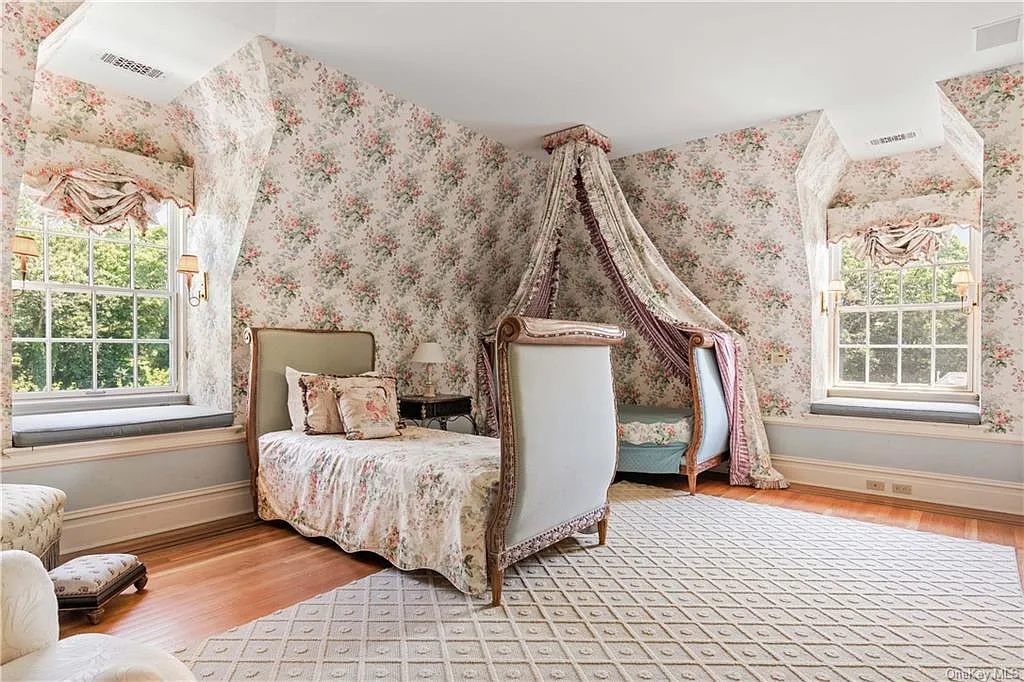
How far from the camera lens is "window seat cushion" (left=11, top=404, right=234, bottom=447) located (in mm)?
2932

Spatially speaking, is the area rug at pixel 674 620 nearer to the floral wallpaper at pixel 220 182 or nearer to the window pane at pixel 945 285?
the floral wallpaper at pixel 220 182

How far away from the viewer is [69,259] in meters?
3.68

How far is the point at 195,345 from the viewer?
4.08 meters

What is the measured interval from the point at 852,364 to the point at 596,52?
11.9ft

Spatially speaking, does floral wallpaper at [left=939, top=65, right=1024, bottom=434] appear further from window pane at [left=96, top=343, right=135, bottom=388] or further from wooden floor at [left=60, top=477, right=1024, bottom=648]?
window pane at [left=96, top=343, right=135, bottom=388]

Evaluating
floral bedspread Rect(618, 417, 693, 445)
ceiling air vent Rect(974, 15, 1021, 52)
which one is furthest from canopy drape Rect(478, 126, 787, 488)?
ceiling air vent Rect(974, 15, 1021, 52)

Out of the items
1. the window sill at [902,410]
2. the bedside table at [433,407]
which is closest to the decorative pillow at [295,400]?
the bedside table at [433,407]

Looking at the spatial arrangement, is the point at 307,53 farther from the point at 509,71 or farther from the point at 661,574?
the point at 661,574

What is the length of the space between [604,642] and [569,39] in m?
2.92

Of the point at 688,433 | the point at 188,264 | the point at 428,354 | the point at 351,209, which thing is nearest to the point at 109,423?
the point at 188,264

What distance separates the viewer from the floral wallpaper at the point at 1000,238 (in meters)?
3.63

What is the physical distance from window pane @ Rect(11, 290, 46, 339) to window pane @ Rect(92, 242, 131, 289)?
1.06 ft

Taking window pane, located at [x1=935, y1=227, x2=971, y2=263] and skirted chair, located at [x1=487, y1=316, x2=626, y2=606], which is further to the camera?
window pane, located at [x1=935, y1=227, x2=971, y2=263]

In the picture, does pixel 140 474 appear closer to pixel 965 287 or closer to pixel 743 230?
pixel 743 230
